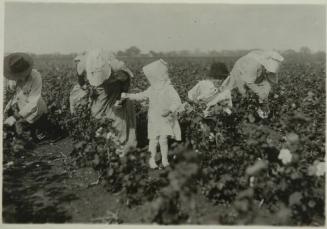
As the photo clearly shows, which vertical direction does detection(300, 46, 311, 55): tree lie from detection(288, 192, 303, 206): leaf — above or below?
above

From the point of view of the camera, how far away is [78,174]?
11.3 feet

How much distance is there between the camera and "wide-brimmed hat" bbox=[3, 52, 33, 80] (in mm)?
3523

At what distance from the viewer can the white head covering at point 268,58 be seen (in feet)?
12.9

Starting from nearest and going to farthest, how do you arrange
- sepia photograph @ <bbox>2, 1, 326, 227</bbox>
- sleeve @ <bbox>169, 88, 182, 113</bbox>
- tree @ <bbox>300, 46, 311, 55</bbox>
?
1. sepia photograph @ <bbox>2, 1, 326, 227</bbox>
2. sleeve @ <bbox>169, 88, 182, 113</bbox>
3. tree @ <bbox>300, 46, 311, 55</bbox>

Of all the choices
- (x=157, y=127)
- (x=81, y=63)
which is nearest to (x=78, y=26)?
(x=81, y=63)

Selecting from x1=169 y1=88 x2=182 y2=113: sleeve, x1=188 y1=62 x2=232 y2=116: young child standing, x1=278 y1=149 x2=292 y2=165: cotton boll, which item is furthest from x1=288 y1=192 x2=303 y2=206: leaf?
x1=169 y1=88 x2=182 y2=113: sleeve

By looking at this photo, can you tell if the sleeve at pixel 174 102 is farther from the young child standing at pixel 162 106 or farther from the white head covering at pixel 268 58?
the white head covering at pixel 268 58

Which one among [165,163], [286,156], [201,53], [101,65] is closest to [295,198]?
[286,156]

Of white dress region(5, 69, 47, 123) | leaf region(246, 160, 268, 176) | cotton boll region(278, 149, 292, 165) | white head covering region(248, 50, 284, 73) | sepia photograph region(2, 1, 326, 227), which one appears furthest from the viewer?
white head covering region(248, 50, 284, 73)

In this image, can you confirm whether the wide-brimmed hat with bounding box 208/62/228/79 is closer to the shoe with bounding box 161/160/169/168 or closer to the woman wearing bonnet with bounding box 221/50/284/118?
the woman wearing bonnet with bounding box 221/50/284/118

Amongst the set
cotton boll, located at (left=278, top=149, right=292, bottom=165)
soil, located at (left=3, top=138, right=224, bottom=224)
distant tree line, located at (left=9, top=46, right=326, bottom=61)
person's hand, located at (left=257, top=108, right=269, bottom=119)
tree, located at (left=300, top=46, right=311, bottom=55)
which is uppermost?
tree, located at (left=300, top=46, right=311, bottom=55)

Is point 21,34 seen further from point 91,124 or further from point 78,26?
point 91,124

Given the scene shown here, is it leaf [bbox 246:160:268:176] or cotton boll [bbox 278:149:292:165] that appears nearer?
leaf [bbox 246:160:268:176]

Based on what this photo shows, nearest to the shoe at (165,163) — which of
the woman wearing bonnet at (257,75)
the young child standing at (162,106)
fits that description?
the young child standing at (162,106)
